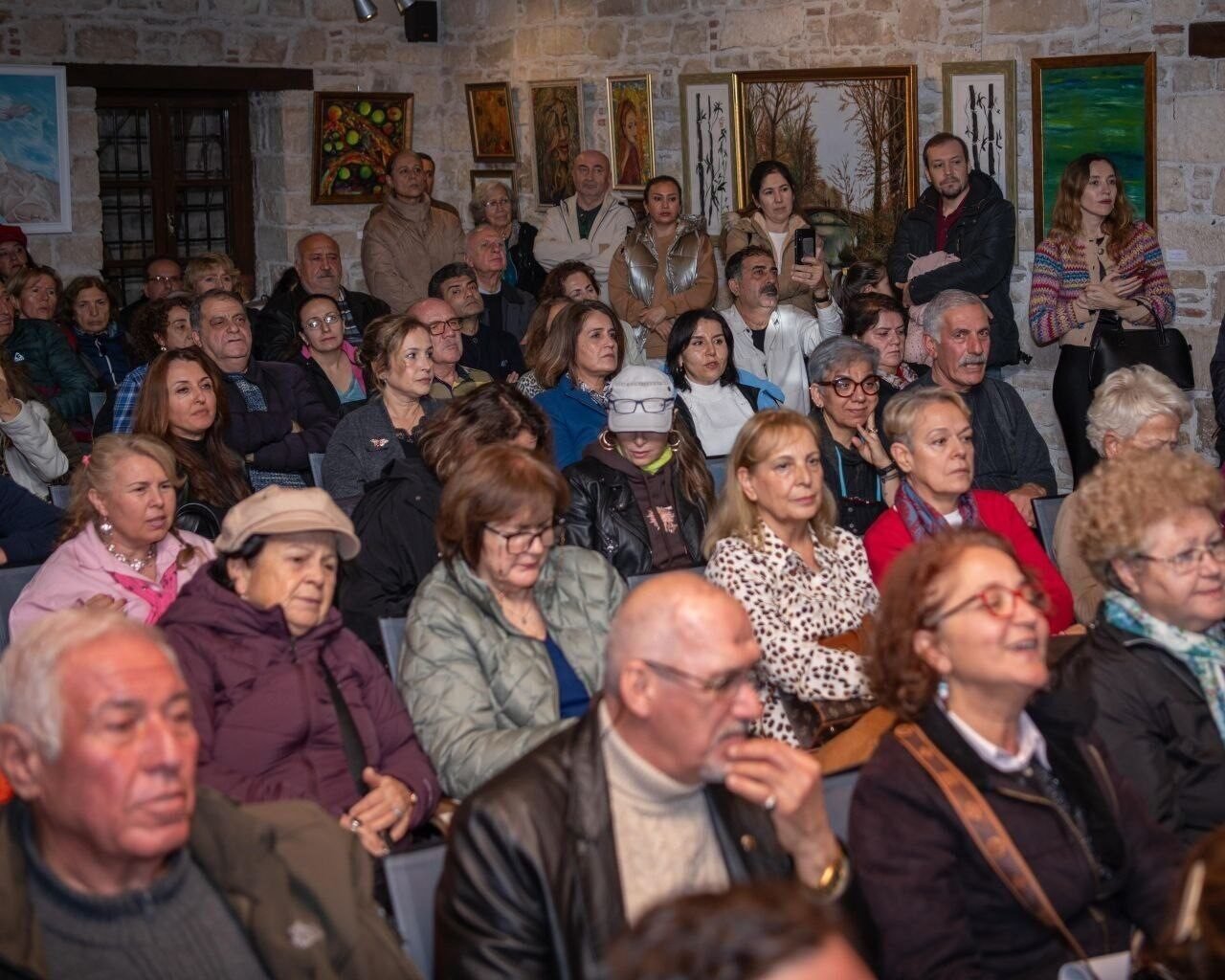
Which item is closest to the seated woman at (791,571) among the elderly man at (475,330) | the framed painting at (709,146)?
the elderly man at (475,330)

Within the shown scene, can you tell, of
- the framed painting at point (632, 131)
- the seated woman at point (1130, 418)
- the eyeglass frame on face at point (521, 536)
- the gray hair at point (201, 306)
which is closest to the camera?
the eyeglass frame on face at point (521, 536)

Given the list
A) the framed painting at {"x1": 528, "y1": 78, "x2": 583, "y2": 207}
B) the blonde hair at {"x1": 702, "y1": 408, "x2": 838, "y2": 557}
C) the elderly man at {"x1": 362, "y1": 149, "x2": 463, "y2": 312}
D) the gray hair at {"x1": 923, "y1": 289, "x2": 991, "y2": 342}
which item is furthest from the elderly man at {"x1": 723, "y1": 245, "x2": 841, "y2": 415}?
the framed painting at {"x1": 528, "y1": 78, "x2": 583, "y2": 207}

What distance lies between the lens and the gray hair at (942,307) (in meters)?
5.55

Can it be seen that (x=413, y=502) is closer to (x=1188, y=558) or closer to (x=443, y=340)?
(x=1188, y=558)

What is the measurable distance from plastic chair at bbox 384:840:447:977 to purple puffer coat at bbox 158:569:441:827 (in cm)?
60

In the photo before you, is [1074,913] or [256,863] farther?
[1074,913]

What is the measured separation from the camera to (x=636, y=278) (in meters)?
8.90

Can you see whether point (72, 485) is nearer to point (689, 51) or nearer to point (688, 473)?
point (688, 473)

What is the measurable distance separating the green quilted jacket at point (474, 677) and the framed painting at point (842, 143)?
575 cm

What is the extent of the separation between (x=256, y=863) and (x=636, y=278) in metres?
6.86

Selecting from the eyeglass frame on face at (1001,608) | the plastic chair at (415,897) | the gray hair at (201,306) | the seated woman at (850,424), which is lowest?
the plastic chair at (415,897)

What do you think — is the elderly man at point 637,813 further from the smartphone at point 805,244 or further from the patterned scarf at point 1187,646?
the smartphone at point 805,244

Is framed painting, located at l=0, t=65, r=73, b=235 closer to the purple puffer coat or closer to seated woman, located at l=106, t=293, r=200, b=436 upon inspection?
seated woman, located at l=106, t=293, r=200, b=436

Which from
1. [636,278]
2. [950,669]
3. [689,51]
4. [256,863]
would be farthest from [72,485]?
[689,51]
